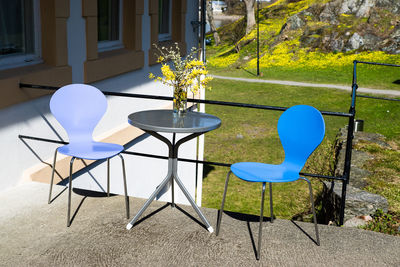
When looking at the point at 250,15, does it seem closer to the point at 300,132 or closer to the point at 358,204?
the point at 358,204

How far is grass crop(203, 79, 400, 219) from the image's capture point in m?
9.31

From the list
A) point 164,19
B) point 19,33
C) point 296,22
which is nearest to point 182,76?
point 19,33

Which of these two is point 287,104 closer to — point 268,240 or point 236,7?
point 268,240

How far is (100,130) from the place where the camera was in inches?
241

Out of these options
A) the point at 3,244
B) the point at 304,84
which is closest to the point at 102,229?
the point at 3,244

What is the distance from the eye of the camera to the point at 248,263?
129 inches

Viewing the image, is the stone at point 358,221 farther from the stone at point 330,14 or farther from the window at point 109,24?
the stone at point 330,14

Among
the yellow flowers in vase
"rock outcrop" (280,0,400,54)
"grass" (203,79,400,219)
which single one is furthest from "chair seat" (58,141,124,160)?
"rock outcrop" (280,0,400,54)

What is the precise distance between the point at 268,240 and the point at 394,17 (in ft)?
71.7

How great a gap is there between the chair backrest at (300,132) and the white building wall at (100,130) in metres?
2.30

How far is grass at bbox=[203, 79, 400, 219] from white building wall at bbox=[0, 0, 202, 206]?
112 centimetres

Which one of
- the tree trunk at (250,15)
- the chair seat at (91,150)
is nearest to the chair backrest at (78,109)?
the chair seat at (91,150)

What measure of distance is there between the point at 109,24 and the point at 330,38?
60.5ft

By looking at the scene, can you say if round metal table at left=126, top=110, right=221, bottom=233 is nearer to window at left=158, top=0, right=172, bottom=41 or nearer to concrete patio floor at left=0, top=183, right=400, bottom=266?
concrete patio floor at left=0, top=183, right=400, bottom=266
